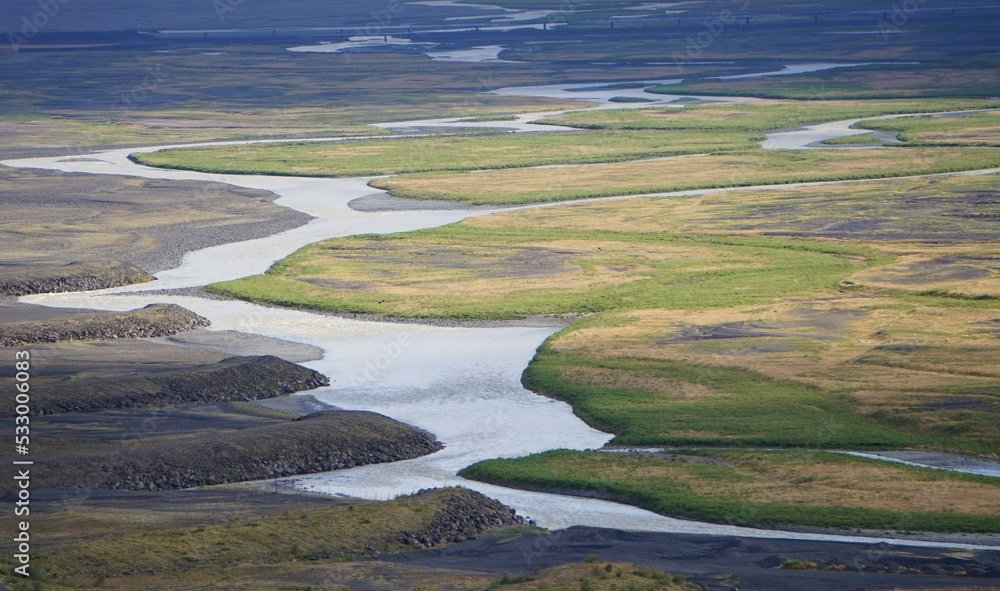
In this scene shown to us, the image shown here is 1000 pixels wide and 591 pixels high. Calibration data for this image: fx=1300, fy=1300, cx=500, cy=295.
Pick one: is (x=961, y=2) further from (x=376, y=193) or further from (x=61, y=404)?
(x=61, y=404)

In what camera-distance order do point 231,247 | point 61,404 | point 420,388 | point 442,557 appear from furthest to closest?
point 231,247 < point 420,388 < point 61,404 < point 442,557

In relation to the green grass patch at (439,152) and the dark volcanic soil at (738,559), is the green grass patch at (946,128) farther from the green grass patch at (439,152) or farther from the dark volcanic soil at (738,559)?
the dark volcanic soil at (738,559)

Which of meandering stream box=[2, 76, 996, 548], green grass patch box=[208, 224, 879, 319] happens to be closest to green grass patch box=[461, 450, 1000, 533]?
meandering stream box=[2, 76, 996, 548]

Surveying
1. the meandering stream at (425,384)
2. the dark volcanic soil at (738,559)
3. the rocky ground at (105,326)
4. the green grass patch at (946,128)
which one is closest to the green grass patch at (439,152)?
the green grass patch at (946,128)

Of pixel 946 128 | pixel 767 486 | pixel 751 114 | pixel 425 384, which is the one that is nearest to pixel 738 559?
pixel 767 486

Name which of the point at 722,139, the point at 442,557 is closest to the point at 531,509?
the point at 442,557

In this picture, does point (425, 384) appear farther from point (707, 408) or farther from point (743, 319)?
point (743, 319)
